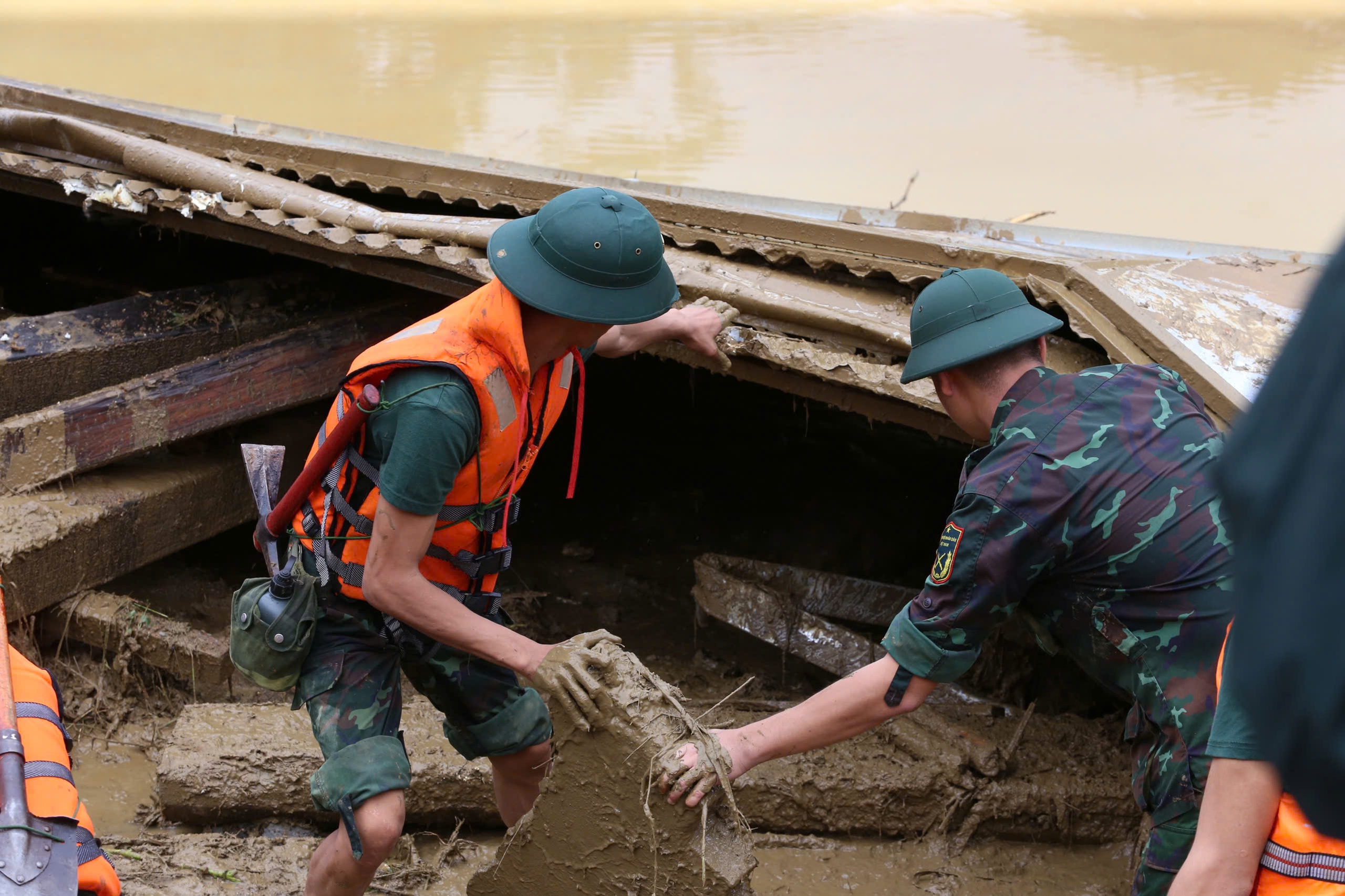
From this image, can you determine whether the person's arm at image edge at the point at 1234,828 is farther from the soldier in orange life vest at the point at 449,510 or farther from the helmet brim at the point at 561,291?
the helmet brim at the point at 561,291

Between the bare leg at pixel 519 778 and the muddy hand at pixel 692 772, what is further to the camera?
the bare leg at pixel 519 778

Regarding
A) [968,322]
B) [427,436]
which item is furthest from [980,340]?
[427,436]

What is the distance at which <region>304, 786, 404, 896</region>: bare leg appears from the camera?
9.02 feet

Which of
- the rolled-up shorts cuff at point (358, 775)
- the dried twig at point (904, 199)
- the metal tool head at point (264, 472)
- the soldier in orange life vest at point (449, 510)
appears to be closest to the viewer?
the soldier in orange life vest at point (449, 510)

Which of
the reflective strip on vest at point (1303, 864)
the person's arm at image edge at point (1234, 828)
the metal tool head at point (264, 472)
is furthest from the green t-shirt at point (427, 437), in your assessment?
the reflective strip on vest at point (1303, 864)

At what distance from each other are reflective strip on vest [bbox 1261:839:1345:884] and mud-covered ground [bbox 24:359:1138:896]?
79.5 inches

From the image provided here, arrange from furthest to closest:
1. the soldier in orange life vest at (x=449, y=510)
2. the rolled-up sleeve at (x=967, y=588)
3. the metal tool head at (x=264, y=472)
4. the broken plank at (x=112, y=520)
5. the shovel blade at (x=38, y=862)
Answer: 1. the broken plank at (x=112, y=520)
2. the metal tool head at (x=264, y=472)
3. the soldier in orange life vest at (x=449, y=510)
4. the rolled-up sleeve at (x=967, y=588)
5. the shovel blade at (x=38, y=862)

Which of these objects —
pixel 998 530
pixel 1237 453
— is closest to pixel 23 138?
pixel 998 530

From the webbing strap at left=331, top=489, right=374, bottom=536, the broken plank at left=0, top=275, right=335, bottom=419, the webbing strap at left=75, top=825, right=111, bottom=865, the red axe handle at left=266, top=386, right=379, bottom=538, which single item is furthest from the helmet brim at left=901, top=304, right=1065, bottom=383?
the broken plank at left=0, top=275, right=335, bottom=419

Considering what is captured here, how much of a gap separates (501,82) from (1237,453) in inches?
588

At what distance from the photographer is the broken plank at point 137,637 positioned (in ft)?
13.9

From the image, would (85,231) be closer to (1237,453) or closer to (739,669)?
(739,669)

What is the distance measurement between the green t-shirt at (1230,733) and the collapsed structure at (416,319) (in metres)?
1.20

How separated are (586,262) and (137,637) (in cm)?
272
